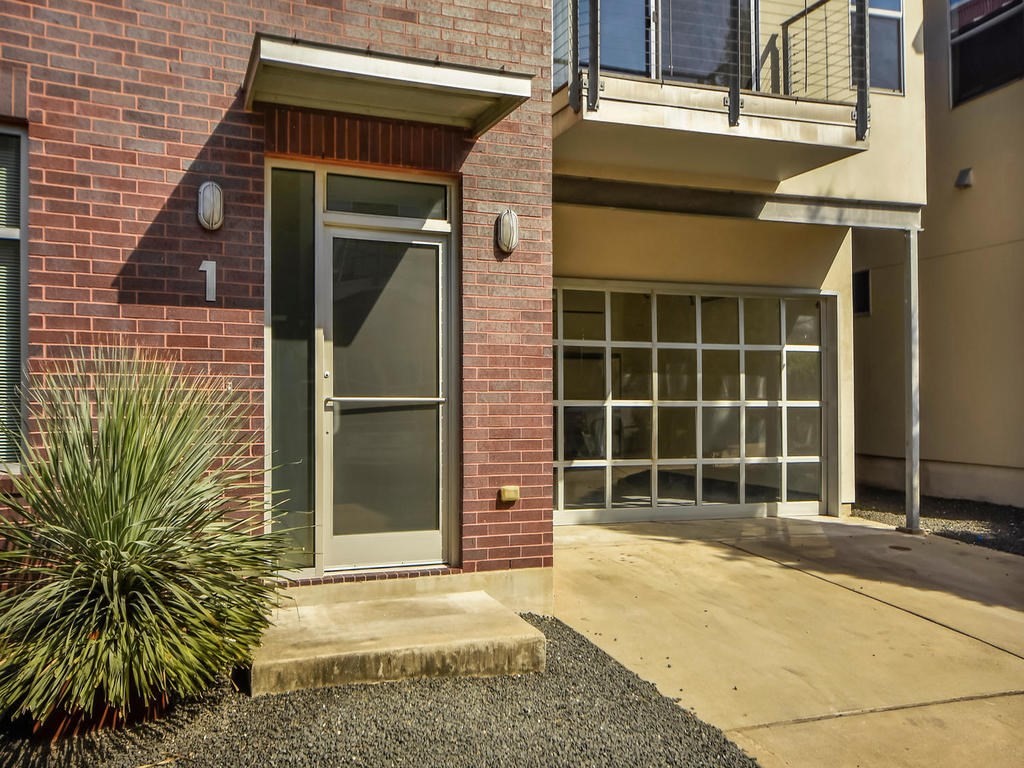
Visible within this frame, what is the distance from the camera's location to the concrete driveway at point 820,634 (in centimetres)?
420

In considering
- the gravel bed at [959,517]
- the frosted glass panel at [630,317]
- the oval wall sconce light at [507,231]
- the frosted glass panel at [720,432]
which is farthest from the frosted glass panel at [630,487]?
the oval wall sconce light at [507,231]

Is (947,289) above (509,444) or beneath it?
above

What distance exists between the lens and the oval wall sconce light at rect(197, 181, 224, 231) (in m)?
5.15

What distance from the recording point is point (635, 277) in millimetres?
9875

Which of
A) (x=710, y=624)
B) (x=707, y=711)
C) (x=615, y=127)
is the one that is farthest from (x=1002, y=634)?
(x=615, y=127)

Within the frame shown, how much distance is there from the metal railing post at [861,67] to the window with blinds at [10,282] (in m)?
7.01

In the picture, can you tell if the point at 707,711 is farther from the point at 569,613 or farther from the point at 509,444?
the point at 509,444

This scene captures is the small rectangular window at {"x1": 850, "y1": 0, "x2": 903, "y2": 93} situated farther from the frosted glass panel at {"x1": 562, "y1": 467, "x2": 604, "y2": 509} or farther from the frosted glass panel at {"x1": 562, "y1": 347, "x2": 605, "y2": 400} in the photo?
the frosted glass panel at {"x1": 562, "y1": 467, "x2": 604, "y2": 509}

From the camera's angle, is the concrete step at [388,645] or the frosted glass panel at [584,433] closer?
the concrete step at [388,645]

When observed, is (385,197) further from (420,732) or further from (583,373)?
(583,373)

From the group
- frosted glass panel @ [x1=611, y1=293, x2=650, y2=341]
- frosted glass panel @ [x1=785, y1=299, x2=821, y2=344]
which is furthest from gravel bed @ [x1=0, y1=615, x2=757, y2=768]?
frosted glass panel @ [x1=785, y1=299, x2=821, y2=344]

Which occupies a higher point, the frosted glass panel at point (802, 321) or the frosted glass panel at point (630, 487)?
the frosted glass panel at point (802, 321)

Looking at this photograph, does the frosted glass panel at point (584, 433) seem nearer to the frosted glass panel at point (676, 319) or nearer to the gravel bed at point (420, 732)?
the frosted glass panel at point (676, 319)

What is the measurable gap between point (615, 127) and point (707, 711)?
507 centimetres
